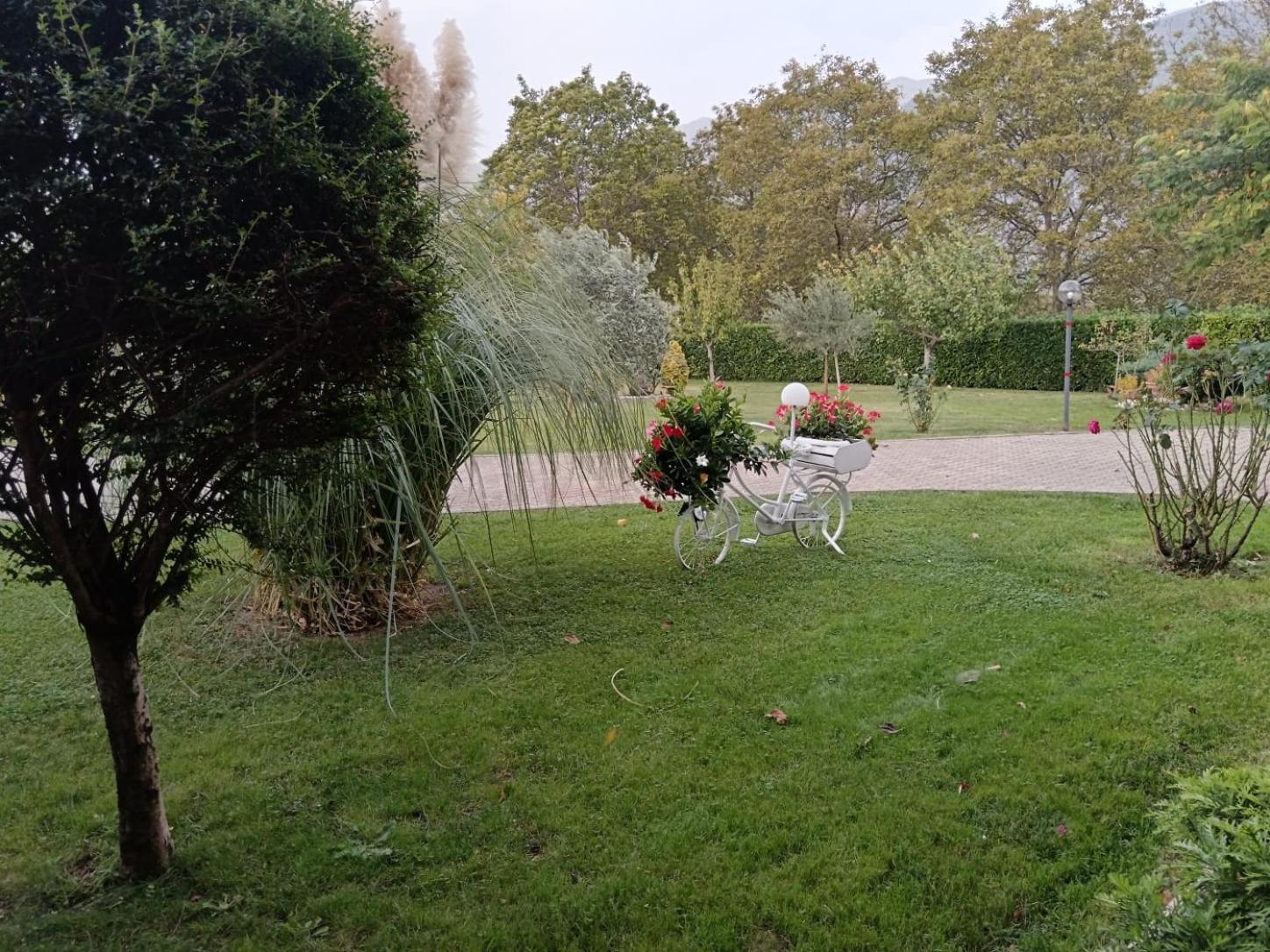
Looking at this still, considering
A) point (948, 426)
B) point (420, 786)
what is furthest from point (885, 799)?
point (948, 426)

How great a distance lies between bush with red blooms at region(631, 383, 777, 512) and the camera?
501cm

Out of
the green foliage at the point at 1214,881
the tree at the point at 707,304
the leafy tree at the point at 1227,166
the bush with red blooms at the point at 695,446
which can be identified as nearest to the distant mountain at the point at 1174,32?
the tree at the point at 707,304

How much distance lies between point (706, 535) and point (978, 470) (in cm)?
500

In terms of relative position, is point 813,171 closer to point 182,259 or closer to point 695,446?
point 695,446

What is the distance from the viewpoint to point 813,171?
92.2ft

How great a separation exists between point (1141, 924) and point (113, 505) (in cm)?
267

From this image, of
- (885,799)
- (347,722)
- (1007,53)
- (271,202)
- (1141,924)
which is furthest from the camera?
(1007,53)

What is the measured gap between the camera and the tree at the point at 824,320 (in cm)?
2000

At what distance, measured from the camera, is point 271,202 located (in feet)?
5.48

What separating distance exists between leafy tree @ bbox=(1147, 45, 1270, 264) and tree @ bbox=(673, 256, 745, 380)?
1165cm

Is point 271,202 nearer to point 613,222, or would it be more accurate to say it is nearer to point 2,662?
point 2,662

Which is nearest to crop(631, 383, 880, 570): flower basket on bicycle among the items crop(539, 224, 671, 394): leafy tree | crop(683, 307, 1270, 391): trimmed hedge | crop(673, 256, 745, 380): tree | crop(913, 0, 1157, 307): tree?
crop(539, 224, 671, 394): leafy tree

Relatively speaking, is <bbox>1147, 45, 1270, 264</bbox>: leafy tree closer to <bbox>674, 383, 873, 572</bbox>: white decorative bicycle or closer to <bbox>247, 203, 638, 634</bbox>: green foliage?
<bbox>674, 383, 873, 572</bbox>: white decorative bicycle

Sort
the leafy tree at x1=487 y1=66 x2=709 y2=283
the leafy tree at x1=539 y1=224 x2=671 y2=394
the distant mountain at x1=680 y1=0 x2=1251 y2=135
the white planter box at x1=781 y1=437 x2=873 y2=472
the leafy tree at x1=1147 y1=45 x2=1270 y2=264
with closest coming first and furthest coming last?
the white planter box at x1=781 y1=437 x2=873 y2=472 < the leafy tree at x1=1147 y1=45 x2=1270 y2=264 < the leafy tree at x1=539 y1=224 x2=671 y2=394 < the distant mountain at x1=680 y1=0 x2=1251 y2=135 < the leafy tree at x1=487 y1=66 x2=709 y2=283
